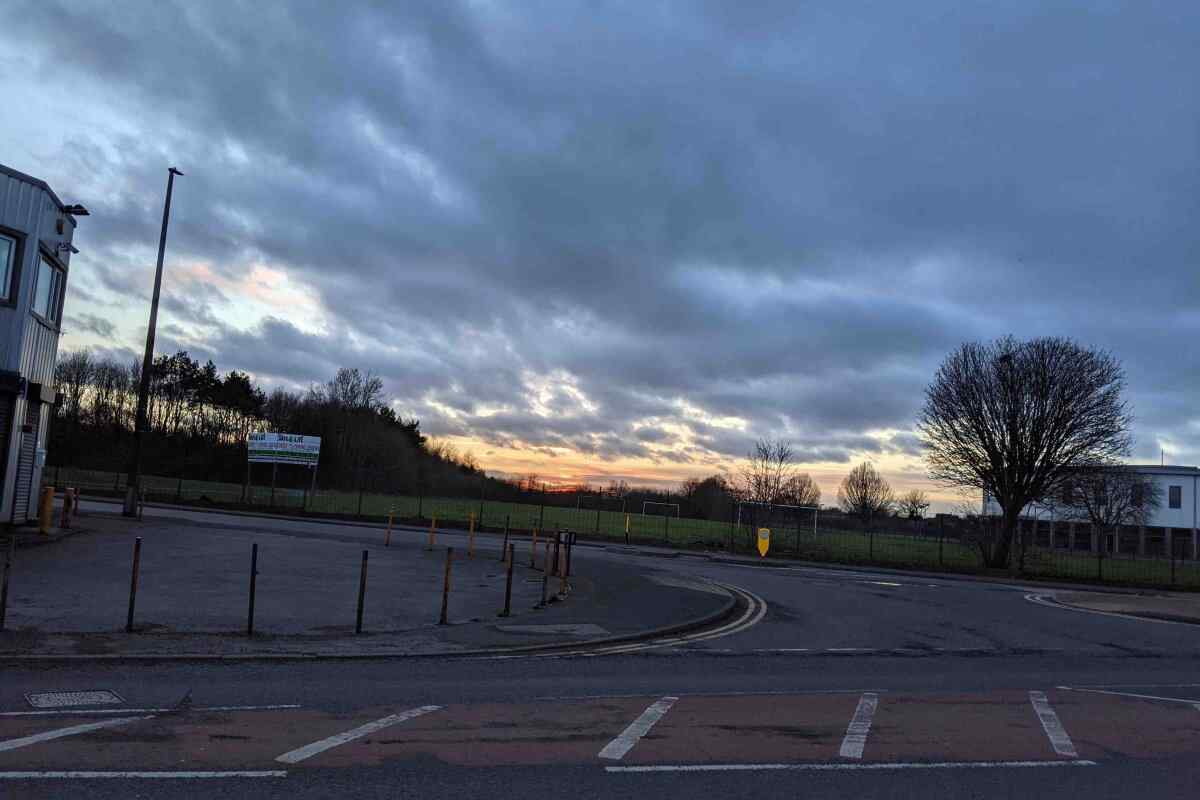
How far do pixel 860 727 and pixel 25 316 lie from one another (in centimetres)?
2107

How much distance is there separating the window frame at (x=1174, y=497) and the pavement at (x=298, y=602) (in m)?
68.4

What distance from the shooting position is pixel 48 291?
23.8m

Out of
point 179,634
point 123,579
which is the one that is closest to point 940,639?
point 179,634

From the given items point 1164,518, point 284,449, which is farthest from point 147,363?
point 1164,518

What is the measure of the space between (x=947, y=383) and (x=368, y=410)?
7516cm

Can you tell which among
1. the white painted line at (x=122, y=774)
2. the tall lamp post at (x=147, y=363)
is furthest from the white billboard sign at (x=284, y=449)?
the white painted line at (x=122, y=774)

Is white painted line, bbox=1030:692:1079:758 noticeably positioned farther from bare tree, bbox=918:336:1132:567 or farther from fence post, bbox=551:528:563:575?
→ bare tree, bbox=918:336:1132:567

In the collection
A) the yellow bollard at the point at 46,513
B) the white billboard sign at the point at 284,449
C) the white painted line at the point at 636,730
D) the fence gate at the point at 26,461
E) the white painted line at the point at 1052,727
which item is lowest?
the white painted line at the point at 636,730

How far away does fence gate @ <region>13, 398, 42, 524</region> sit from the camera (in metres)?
22.8

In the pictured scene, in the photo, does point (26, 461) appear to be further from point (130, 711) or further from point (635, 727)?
point (635, 727)

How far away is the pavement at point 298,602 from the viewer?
1197cm

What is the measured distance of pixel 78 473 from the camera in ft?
201

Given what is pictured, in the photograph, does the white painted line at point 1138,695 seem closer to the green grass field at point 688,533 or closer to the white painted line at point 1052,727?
the white painted line at point 1052,727

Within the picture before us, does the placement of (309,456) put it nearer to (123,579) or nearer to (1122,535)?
(123,579)
